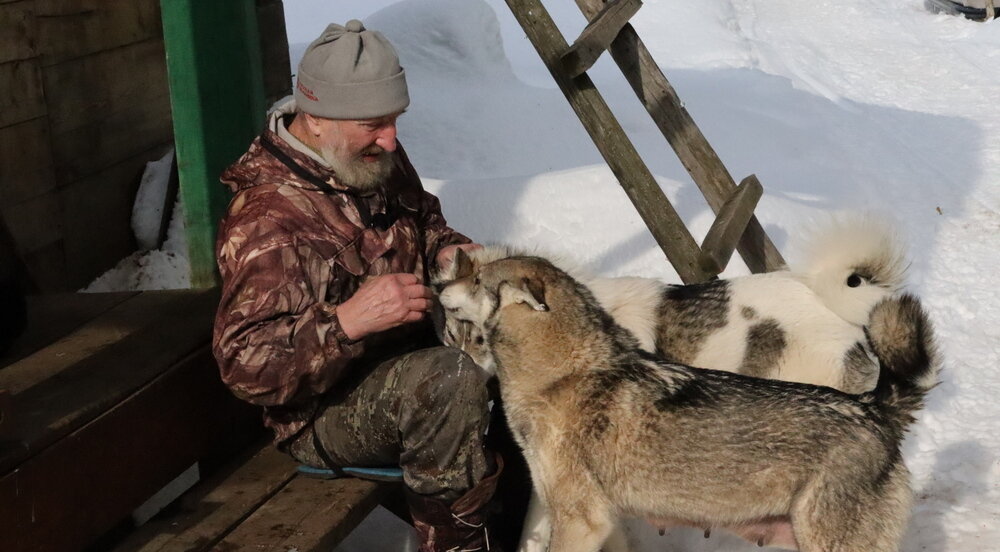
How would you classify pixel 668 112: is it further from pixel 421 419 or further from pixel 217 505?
pixel 217 505

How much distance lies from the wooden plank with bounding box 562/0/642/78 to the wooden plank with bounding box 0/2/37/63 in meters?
2.40

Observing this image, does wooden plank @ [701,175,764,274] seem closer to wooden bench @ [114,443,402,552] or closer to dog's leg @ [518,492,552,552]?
dog's leg @ [518,492,552,552]

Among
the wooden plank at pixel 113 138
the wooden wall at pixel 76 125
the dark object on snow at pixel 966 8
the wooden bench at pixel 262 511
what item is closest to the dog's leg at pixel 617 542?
the wooden bench at pixel 262 511

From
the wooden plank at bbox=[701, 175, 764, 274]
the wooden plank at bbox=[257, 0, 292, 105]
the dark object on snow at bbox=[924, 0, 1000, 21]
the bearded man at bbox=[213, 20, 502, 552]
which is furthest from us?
the dark object on snow at bbox=[924, 0, 1000, 21]

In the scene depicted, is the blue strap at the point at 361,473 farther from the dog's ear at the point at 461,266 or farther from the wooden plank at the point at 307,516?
the dog's ear at the point at 461,266

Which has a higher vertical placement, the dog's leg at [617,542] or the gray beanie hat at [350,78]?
the gray beanie hat at [350,78]

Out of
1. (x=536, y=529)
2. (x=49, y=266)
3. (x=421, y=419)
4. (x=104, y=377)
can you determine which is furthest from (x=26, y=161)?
(x=536, y=529)

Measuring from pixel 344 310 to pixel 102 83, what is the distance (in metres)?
2.75

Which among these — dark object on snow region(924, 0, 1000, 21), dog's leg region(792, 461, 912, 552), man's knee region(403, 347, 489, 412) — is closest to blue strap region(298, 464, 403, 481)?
man's knee region(403, 347, 489, 412)

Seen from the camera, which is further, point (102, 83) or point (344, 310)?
point (102, 83)

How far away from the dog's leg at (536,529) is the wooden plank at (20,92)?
112 inches

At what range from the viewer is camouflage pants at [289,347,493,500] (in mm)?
3410

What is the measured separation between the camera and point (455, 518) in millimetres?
3551

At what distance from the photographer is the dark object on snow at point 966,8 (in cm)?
1387
